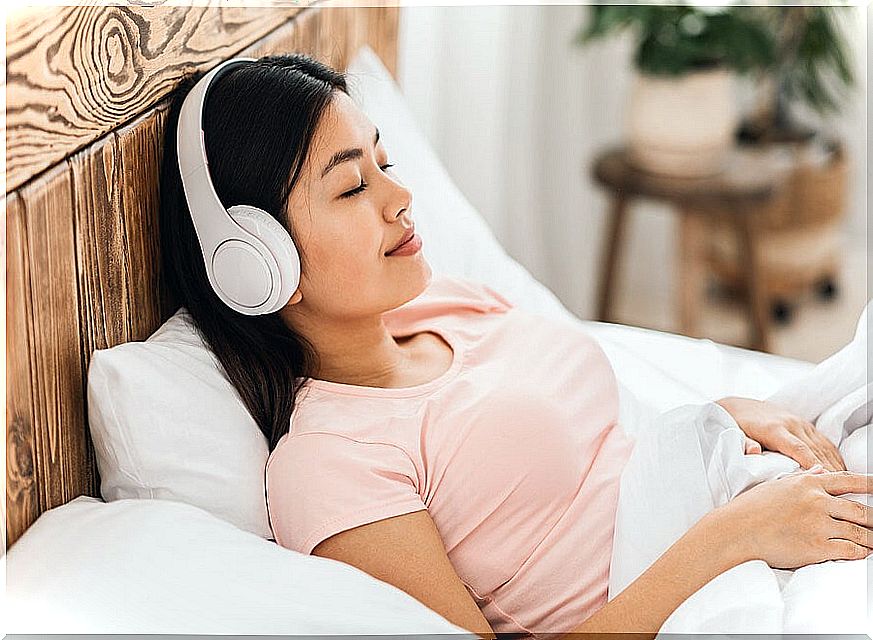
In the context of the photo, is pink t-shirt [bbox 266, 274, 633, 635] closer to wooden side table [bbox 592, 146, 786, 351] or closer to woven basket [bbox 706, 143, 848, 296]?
wooden side table [bbox 592, 146, 786, 351]

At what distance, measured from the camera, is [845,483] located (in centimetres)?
97

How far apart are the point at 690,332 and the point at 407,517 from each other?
5.89 feet

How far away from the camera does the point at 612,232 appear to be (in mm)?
2541

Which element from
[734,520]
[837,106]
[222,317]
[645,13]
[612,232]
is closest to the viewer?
[734,520]

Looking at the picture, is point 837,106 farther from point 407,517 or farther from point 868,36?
point 407,517

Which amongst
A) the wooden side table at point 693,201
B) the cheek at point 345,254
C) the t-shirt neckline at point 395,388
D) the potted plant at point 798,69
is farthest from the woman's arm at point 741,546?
the potted plant at point 798,69

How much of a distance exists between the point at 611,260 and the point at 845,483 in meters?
1.62

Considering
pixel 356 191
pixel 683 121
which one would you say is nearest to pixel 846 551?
pixel 356 191

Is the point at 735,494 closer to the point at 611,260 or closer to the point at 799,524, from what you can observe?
the point at 799,524

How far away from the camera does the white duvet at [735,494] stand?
85 cm

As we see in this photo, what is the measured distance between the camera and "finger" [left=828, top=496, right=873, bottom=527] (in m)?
0.94

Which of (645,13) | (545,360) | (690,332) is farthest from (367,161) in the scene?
(690,332)

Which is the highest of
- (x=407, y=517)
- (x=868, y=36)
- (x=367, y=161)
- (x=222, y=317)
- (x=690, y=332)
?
(x=868, y=36)

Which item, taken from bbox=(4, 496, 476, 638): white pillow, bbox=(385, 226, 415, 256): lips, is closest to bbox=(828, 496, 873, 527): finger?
bbox=(4, 496, 476, 638): white pillow
